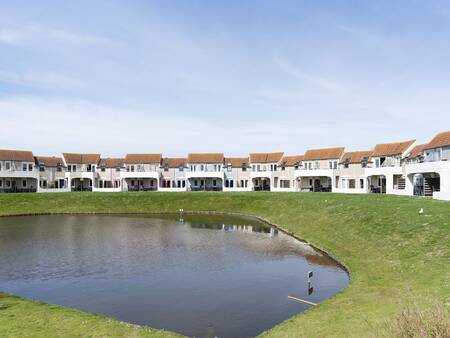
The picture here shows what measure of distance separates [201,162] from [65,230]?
6318 cm

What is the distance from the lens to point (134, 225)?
60875 mm

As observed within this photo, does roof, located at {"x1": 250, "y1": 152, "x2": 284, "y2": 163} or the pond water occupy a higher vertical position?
roof, located at {"x1": 250, "y1": 152, "x2": 284, "y2": 163}

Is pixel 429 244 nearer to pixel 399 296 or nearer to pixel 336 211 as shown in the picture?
pixel 399 296

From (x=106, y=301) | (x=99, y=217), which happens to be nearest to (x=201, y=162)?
(x=99, y=217)

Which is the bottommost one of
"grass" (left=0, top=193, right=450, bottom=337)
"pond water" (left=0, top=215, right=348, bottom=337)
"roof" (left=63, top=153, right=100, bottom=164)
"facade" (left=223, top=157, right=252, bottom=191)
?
"pond water" (left=0, top=215, right=348, bottom=337)

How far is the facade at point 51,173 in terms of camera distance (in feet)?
363

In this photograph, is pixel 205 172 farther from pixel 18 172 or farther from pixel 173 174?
pixel 18 172

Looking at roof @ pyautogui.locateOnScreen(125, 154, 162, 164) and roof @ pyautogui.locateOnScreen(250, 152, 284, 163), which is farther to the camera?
roof @ pyautogui.locateOnScreen(250, 152, 284, 163)

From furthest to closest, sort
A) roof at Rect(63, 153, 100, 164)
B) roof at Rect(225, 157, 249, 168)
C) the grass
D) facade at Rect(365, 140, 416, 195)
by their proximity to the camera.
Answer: roof at Rect(225, 157, 249, 168) < roof at Rect(63, 153, 100, 164) < facade at Rect(365, 140, 416, 195) < the grass

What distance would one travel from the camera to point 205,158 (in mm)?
115938

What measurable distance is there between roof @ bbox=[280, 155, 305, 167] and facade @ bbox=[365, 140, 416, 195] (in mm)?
22348

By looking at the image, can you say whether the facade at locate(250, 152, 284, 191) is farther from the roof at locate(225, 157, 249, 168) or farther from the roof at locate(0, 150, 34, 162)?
the roof at locate(0, 150, 34, 162)

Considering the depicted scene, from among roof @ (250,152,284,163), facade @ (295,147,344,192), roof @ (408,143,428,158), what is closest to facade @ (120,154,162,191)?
roof @ (250,152,284,163)

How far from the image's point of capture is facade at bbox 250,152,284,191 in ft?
369
